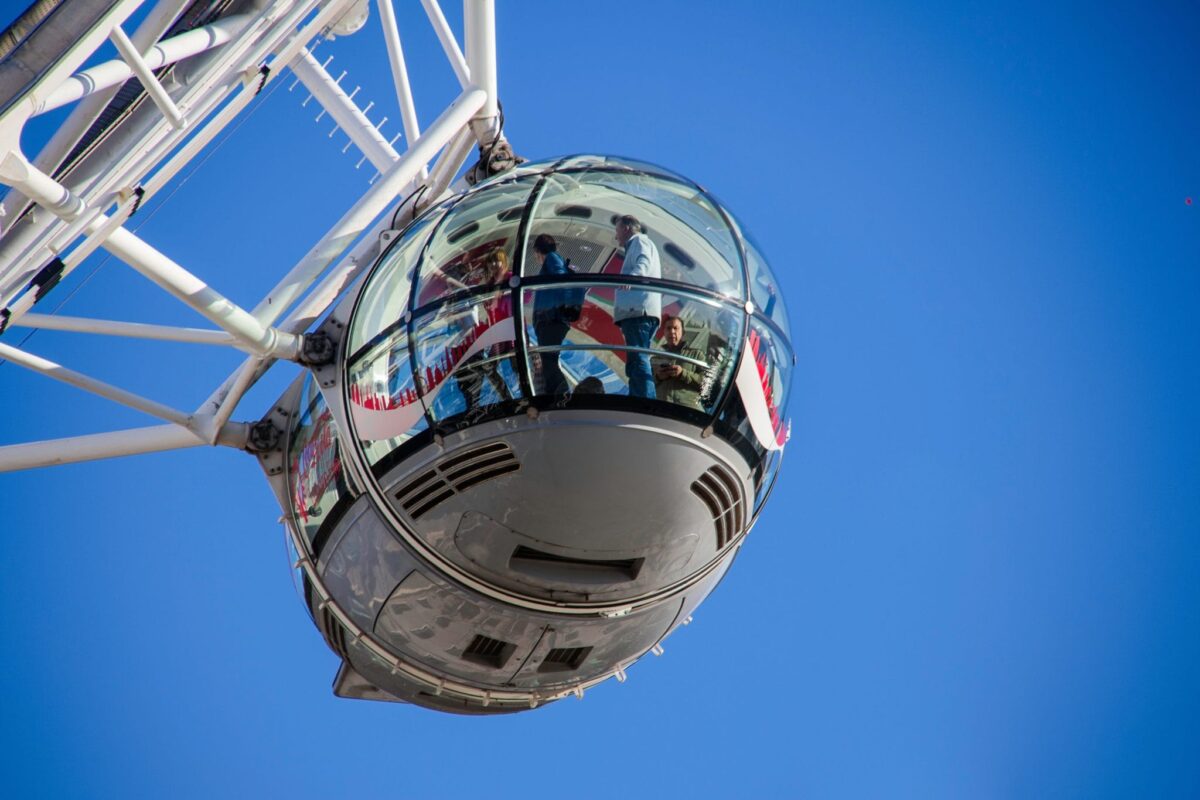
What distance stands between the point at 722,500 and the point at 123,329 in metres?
5.30

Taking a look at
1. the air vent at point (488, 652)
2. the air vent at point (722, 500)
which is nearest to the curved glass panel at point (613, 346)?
the air vent at point (722, 500)

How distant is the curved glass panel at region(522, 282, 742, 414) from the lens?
8922 millimetres

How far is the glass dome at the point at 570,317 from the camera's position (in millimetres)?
8953

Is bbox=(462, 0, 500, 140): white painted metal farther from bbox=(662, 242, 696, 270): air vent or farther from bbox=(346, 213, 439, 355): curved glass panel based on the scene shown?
bbox=(662, 242, 696, 270): air vent

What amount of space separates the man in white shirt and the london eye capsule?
0.05ft

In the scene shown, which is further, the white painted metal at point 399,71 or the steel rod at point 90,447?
the white painted metal at point 399,71

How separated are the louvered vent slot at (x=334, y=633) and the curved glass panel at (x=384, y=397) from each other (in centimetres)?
198

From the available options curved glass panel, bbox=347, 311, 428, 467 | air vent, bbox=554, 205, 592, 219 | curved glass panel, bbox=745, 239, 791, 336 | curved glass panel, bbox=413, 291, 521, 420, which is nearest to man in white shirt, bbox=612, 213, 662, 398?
air vent, bbox=554, 205, 592, 219

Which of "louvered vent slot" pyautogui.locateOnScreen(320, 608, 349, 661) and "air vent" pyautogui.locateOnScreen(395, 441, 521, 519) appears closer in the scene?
"air vent" pyautogui.locateOnScreen(395, 441, 521, 519)

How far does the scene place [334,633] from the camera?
1140 cm

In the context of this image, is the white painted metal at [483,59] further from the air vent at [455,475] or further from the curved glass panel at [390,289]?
the air vent at [455,475]

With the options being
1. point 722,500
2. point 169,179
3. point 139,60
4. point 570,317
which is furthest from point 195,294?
point 722,500

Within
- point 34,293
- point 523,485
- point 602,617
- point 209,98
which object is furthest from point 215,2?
point 602,617

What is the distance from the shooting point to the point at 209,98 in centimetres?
997
